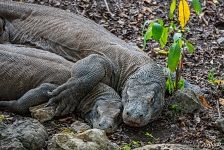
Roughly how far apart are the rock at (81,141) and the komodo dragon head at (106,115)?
0.89m

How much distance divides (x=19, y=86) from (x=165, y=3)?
3.69m

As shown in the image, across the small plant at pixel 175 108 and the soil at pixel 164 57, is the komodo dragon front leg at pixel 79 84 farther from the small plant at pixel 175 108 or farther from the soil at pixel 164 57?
the small plant at pixel 175 108

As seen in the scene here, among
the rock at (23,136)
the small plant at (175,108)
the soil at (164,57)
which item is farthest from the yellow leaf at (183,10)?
the rock at (23,136)

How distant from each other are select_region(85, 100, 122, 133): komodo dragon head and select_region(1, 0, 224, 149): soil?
9 cm

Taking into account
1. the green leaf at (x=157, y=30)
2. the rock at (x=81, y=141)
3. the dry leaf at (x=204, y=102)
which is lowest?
the dry leaf at (x=204, y=102)

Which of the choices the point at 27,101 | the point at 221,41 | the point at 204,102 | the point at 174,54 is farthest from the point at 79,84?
the point at 221,41

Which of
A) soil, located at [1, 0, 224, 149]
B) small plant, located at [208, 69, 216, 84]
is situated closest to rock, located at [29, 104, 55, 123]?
soil, located at [1, 0, 224, 149]

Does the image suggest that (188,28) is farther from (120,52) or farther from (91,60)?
(91,60)

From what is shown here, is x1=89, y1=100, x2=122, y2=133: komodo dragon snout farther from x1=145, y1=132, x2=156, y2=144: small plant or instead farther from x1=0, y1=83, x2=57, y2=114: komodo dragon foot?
x1=0, y1=83, x2=57, y2=114: komodo dragon foot

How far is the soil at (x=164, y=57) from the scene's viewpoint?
19.3ft

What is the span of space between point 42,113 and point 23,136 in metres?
1.26

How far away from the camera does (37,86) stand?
20.5 ft

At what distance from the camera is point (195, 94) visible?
6.39 m

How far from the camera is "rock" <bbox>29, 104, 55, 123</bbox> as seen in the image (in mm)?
5926
